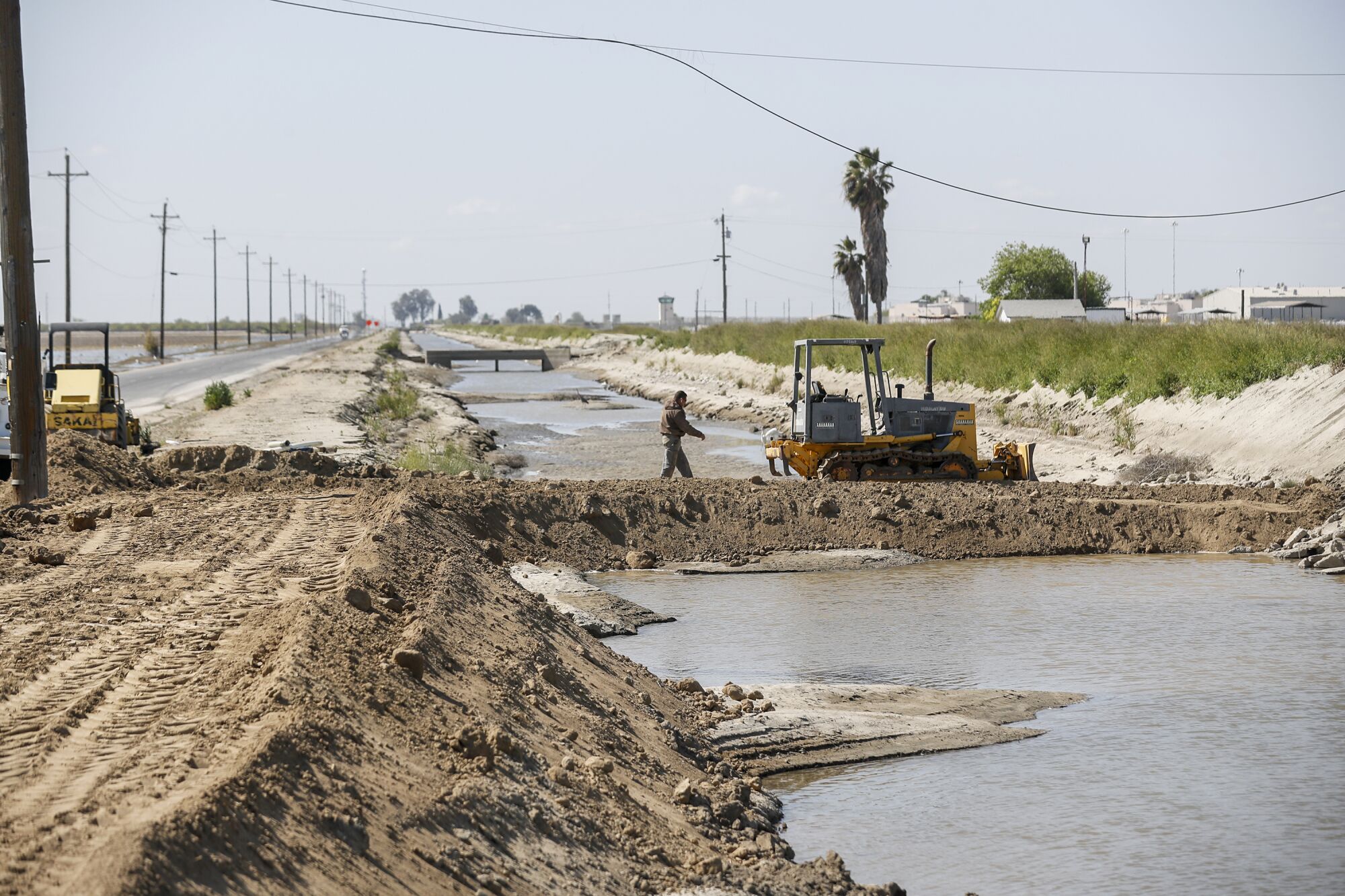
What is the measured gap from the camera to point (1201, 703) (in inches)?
440

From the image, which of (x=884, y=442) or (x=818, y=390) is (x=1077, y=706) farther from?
(x=818, y=390)

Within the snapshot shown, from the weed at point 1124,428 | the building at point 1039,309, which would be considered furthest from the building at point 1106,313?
the weed at point 1124,428

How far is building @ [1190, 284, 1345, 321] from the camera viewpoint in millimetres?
82250

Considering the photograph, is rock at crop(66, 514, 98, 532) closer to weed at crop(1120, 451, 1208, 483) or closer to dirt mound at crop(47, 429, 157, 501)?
dirt mound at crop(47, 429, 157, 501)

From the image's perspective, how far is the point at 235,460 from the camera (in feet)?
76.7

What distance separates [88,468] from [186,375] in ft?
144

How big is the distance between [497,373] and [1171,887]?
3317 inches

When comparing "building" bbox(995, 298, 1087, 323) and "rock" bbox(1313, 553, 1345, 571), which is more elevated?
"building" bbox(995, 298, 1087, 323)

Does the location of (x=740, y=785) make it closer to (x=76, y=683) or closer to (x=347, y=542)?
(x=76, y=683)

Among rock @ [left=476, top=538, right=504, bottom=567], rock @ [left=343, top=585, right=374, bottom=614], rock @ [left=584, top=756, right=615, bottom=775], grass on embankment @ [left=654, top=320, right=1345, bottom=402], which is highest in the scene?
grass on embankment @ [left=654, top=320, right=1345, bottom=402]

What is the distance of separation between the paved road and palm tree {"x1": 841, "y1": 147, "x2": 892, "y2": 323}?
104 feet

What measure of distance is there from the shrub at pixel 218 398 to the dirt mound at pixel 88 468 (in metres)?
16.9

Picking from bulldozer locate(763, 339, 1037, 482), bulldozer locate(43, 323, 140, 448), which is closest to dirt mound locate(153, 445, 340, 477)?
bulldozer locate(43, 323, 140, 448)

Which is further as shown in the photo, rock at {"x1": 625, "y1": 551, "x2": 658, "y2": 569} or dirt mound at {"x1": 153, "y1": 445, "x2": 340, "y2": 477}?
dirt mound at {"x1": 153, "y1": 445, "x2": 340, "y2": 477}
